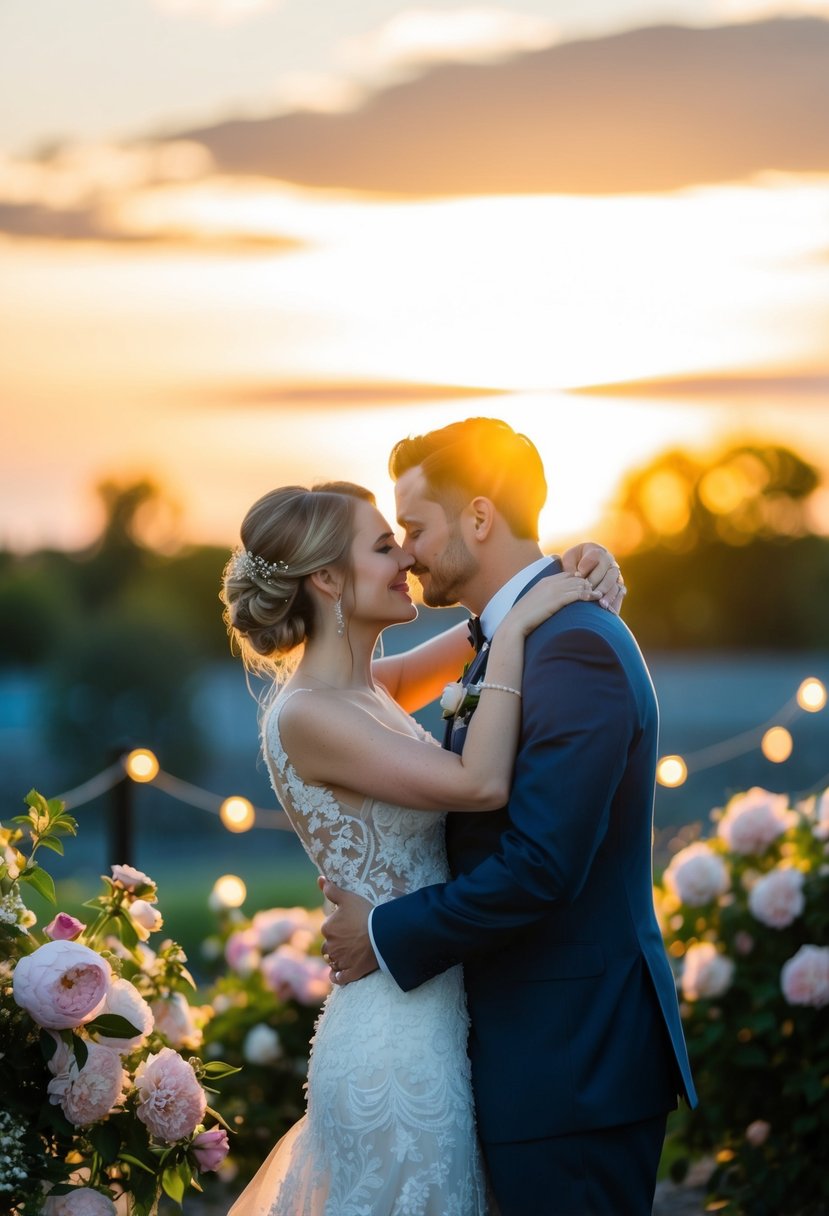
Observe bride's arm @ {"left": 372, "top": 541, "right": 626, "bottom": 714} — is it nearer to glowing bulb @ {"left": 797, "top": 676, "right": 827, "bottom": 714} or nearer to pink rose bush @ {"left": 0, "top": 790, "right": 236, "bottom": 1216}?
pink rose bush @ {"left": 0, "top": 790, "right": 236, "bottom": 1216}

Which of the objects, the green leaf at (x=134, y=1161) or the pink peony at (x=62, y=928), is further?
the pink peony at (x=62, y=928)

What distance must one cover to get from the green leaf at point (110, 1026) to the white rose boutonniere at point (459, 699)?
3.22 feet

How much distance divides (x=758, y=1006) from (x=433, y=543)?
8.05ft

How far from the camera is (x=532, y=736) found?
3.49 metres

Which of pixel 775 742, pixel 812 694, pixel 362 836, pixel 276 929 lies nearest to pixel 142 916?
pixel 362 836

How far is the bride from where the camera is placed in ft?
11.8

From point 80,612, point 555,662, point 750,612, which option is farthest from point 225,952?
point 750,612

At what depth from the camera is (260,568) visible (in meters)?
3.99

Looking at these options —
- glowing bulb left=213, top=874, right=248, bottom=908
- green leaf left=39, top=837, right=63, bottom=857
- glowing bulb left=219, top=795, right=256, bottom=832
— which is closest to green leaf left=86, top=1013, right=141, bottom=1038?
green leaf left=39, top=837, right=63, bottom=857

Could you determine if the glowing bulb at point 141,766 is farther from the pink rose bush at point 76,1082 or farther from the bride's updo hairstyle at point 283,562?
the pink rose bush at point 76,1082

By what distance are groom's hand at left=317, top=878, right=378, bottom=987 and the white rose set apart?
499 millimetres

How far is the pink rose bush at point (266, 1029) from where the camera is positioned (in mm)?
5727

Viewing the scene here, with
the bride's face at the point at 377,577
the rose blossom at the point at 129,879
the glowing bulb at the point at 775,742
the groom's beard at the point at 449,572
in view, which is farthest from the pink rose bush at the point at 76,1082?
the glowing bulb at the point at 775,742

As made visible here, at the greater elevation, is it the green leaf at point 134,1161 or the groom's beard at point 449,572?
the groom's beard at point 449,572
